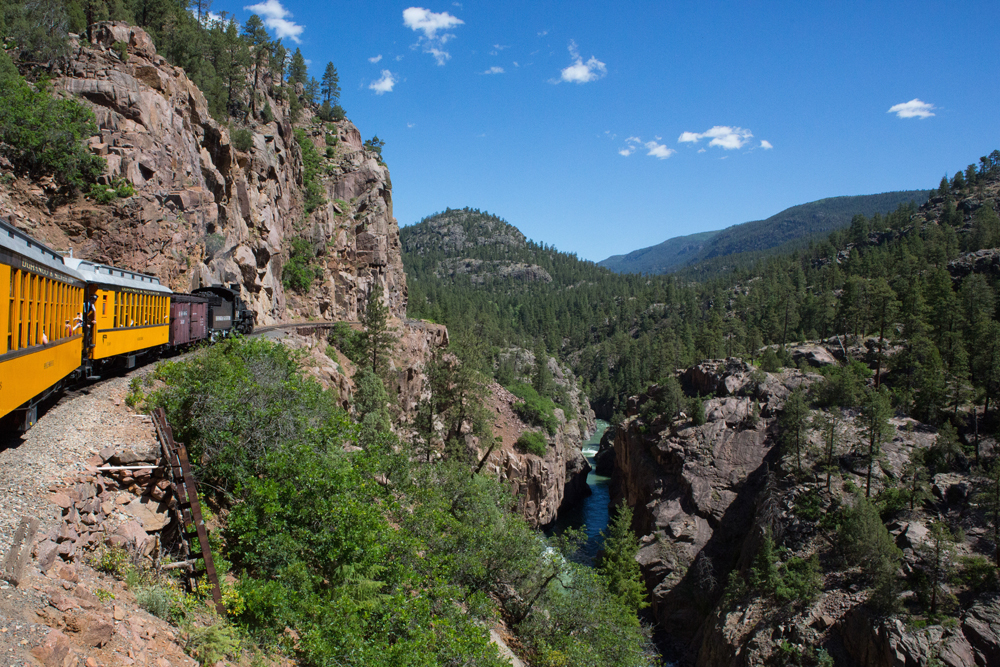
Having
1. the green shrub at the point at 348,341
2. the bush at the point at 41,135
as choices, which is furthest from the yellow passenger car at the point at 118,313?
the green shrub at the point at 348,341

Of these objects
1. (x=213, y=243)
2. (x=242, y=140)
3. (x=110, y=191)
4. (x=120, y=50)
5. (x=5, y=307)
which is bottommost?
(x=5, y=307)

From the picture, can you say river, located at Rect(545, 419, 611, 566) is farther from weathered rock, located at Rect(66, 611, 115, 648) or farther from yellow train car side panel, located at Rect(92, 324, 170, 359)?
weathered rock, located at Rect(66, 611, 115, 648)

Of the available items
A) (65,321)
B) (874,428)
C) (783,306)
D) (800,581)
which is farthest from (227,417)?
(783,306)

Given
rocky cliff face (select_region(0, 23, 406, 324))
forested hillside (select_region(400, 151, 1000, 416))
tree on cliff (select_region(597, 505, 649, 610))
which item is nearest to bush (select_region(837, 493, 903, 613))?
tree on cliff (select_region(597, 505, 649, 610))

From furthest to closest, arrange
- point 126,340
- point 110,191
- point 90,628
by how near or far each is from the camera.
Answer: point 110,191
point 126,340
point 90,628

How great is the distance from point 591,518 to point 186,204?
49.7 meters

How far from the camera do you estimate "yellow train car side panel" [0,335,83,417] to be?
8.08 m

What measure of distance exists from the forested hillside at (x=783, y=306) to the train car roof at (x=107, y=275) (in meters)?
54.1

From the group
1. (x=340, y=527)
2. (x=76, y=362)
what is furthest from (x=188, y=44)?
(x=340, y=527)

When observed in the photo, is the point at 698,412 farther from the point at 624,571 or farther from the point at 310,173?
the point at 310,173

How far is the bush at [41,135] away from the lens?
23891 mm

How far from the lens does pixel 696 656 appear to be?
116 feet

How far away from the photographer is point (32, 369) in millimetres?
9422

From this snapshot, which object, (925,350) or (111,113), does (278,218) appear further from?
(925,350)
